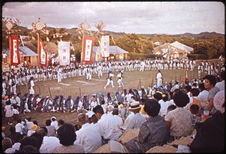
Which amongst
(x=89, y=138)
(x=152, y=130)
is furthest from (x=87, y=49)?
(x=152, y=130)

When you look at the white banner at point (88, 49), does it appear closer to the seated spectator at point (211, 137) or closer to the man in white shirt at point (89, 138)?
the man in white shirt at point (89, 138)

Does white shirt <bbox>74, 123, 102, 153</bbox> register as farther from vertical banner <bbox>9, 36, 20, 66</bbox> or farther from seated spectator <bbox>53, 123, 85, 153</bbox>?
vertical banner <bbox>9, 36, 20, 66</bbox>

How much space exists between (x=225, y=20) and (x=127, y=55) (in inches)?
1557

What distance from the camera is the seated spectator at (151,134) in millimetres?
2731

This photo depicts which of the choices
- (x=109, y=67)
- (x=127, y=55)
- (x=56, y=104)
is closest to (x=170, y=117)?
(x=56, y=104)

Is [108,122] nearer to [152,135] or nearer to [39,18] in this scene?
[152,135]

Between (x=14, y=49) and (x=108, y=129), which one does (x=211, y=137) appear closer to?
(x=108, y=129)

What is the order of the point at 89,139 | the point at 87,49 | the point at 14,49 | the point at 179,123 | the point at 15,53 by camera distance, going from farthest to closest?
the point at 15,53 < the point at 14,49 < the point at 87,49 < the point at 89,139 < the point at 179,123

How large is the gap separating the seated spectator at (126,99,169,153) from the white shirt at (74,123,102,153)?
768mm

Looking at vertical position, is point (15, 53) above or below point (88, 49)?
below

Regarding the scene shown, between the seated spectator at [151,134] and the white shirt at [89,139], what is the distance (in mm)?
768

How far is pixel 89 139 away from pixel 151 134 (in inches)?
48.4

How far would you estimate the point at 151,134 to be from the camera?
273 centimetres

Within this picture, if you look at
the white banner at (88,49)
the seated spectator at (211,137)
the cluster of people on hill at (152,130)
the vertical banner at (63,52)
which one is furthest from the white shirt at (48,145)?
the vertical banner at (63,52)
